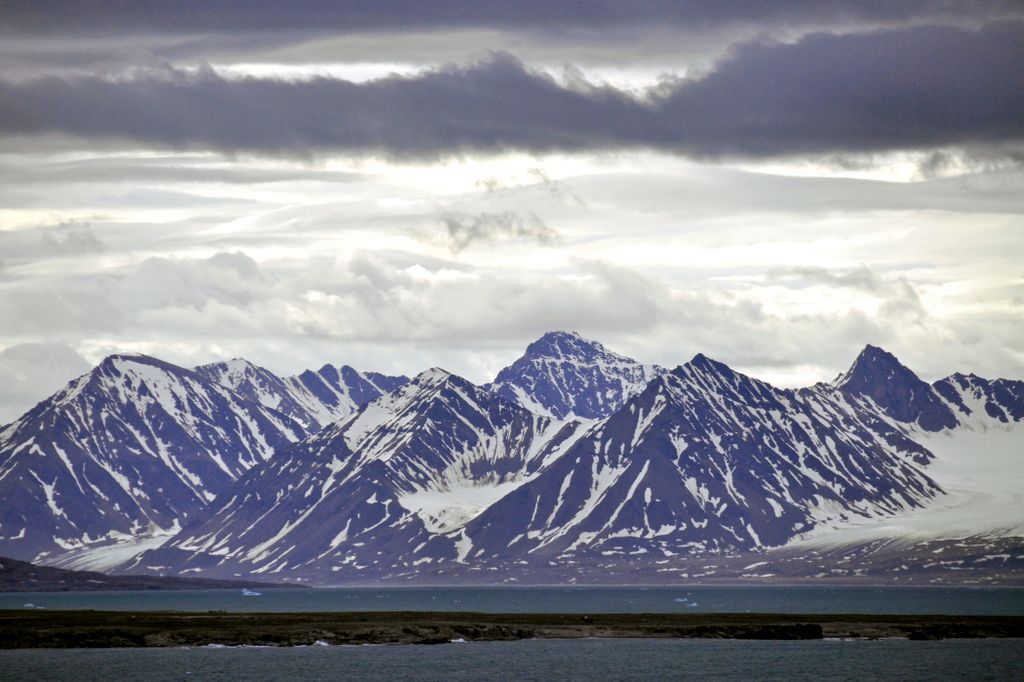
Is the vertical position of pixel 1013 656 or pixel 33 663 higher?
pixel 33 663

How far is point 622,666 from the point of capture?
616 ft

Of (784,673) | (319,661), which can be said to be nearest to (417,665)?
(319,661)

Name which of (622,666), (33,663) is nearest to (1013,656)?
(622,666)

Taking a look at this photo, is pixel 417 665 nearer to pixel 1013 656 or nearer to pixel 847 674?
pixel 847 674

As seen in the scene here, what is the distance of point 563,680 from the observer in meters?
172

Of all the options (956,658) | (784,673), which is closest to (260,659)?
(784,673)

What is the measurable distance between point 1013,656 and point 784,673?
3628 cm

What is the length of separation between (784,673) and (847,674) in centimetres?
697

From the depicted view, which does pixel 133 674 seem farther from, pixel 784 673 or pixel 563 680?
pixel 784 673

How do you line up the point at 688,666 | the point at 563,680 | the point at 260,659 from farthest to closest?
the point at 260,659 < the point at 688,666 < the point at 563,680

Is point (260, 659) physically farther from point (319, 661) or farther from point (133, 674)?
point (133, 674)

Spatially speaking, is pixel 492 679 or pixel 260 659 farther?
pixel 260 659

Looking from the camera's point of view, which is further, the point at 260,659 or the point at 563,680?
the point at 260,659

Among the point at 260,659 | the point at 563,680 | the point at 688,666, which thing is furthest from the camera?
the point at 260,659
